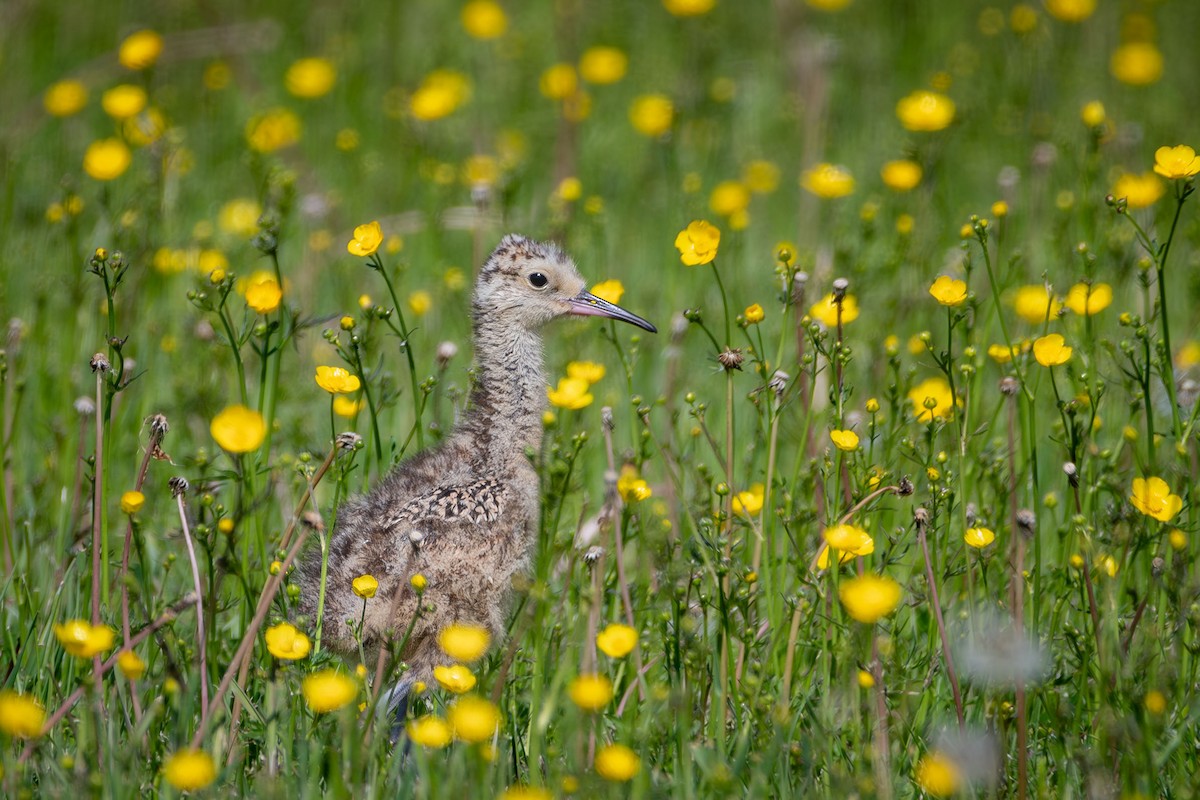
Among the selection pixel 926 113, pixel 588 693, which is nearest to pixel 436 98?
pixel 926 113

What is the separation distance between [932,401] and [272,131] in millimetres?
4147

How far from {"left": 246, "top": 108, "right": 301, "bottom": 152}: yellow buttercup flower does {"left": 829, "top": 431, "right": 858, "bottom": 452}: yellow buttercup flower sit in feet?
9.46

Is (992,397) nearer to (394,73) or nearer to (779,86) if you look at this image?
(779,86)

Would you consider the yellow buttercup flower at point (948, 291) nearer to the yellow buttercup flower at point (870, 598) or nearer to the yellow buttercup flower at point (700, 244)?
the yellow buttercup flower at point (700, 244)

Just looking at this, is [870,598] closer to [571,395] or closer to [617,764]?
[617,764]

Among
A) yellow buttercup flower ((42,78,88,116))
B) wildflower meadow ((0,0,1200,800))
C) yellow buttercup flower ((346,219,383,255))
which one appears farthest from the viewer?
yellow buttercup flower ((42,78,88,116))

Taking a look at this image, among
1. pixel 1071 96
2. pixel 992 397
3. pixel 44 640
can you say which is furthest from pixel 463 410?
pixel 1071 96

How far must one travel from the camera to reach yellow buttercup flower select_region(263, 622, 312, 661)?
2928 millimetres

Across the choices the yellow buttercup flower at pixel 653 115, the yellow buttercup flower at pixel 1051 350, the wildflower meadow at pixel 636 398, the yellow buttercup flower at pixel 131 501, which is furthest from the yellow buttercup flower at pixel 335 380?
the yellow buttercup flower at pixel 653 115

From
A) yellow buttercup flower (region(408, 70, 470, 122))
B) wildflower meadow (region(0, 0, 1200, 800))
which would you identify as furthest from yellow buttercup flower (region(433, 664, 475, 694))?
yellow buttercup flower (region(408, 70, 470, 122))

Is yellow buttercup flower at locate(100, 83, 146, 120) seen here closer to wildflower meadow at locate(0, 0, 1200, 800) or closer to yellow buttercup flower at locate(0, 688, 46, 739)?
wildflower meadow at locate(0, 0, 1200, 800)

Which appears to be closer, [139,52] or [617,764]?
[617,764]

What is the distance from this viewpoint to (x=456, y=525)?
349 cm

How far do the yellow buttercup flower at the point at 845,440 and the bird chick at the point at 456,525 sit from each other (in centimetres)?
82
